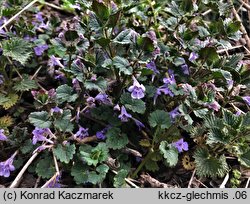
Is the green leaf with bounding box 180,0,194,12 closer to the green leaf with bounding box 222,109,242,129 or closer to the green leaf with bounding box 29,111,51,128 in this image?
the green leaf with bounding box 222,109,242,129

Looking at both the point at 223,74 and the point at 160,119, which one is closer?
the point at 223,74

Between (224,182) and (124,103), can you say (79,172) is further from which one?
(224,182)

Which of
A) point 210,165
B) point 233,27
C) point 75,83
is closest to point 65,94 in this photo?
point 75,83

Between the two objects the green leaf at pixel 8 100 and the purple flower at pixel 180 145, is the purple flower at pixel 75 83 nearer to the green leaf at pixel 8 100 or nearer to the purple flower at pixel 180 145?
the green leaf at pixel 8 100

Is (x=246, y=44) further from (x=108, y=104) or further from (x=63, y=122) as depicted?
(x=63, y=122)

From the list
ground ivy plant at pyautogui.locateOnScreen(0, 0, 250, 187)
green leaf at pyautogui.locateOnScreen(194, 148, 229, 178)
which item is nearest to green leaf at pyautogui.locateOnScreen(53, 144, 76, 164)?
ground ivy plant at pyautogui.locateOnScreen(0, 0, 250, 187)

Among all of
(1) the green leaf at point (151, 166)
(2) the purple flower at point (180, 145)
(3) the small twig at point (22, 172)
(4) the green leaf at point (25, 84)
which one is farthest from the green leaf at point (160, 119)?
(4) the green leaf at point (25, 84)
